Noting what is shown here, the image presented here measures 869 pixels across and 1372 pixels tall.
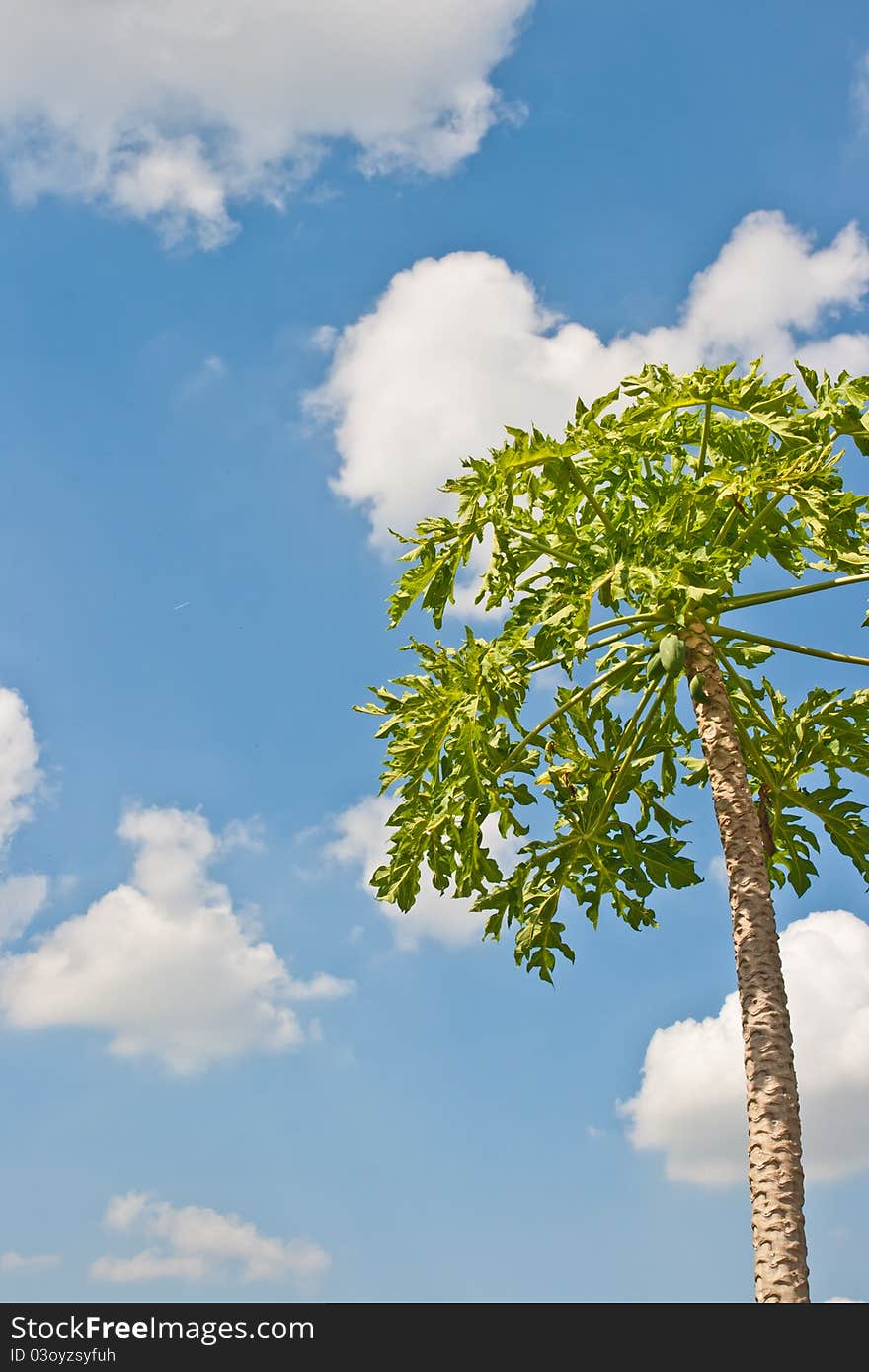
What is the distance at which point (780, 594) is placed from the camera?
9.76m

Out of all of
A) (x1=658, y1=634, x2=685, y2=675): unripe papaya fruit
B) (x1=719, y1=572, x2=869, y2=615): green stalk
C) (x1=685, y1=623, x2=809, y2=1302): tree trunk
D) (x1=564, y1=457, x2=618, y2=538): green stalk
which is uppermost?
(x1=564, y1=457, x2=618, y2=538): green stalk

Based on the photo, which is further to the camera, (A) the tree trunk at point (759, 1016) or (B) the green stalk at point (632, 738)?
(B) the green stalk at point (632, 738)

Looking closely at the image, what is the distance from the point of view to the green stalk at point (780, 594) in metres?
9.66

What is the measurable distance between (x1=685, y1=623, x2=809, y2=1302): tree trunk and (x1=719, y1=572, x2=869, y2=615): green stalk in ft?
1.14

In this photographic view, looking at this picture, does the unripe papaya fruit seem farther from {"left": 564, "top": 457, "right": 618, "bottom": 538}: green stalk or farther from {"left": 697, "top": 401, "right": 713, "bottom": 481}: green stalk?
{"left": 697, "top": 401, "right": 713, "bottom": 481}: green stalk

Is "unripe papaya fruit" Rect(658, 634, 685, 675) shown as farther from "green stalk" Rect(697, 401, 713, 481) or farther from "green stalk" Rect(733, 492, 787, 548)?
"green stalk" Rect(697, 401, 713, 481)

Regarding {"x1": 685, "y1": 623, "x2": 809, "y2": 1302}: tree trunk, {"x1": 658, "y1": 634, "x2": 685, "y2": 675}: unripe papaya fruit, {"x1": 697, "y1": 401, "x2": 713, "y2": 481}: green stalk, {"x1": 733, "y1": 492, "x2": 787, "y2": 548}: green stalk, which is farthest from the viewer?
{"x1": 697, "y1": 401, "x2": 713, "y2": 481}: green stalk

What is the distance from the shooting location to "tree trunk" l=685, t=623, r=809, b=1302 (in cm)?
787

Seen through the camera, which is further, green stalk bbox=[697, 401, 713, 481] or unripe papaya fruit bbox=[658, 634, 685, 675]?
green stalk bbox=[697, 401, 713, 481]

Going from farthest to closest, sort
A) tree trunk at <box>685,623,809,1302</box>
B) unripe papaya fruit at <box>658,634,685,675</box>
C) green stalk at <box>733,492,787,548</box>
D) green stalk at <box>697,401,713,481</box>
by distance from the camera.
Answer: green stalk at <box>697,401,713,481</box>
green stalk at <box>733,492,787,548</box>
unripe papaya fruit at <box>658,634,685,675</box>
tree trunk at <box>685,623,809,1302</box>

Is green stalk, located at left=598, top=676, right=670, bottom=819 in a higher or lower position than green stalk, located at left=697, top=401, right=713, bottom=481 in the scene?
lower

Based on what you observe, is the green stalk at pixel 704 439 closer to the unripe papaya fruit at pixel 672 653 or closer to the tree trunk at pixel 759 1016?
the tree trunk at pixel 759 1016

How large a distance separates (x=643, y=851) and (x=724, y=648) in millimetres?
1968

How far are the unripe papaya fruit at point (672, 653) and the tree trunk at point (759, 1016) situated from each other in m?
1.34
